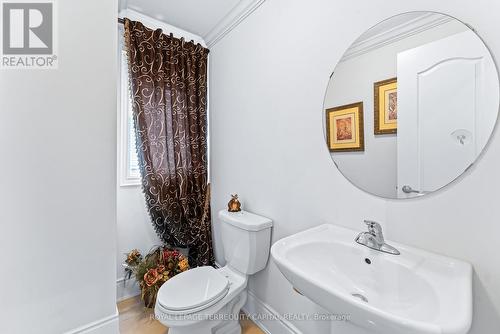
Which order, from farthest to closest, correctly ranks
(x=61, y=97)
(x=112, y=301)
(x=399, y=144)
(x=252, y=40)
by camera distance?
(x=252, y=40) < (x=112, y=301) < (x=61, y=97) < (x=399, y=144)

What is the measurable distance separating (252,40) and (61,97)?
1293 millimetres

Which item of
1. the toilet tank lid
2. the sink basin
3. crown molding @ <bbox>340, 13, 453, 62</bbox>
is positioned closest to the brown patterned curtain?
the toilet tank lid

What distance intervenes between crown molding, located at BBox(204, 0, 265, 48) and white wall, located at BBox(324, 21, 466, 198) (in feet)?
3.09

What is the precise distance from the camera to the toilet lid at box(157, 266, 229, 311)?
128 cm

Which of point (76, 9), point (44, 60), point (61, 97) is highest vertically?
point (76, 9)

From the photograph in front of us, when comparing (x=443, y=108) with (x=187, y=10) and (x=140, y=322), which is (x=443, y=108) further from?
(x=140, y=322)

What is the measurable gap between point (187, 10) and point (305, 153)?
1.56 meters

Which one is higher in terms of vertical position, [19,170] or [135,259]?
[19,170]

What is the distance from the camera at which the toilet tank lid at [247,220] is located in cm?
149

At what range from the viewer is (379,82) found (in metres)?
1.04

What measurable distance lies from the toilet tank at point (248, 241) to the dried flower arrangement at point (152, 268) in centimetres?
55

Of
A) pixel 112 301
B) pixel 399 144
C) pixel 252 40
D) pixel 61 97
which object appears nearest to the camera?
Result: pixel 399 144

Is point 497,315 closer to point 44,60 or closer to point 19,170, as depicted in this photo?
point 19,170

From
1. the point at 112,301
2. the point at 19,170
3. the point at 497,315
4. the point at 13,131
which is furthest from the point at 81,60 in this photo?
the point at 497,315
